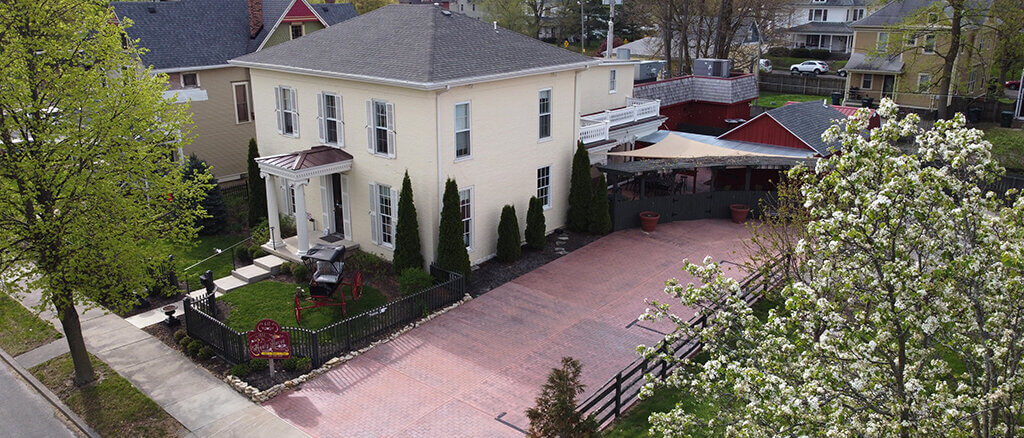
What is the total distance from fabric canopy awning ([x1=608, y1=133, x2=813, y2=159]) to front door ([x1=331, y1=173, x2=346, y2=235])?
10024 mm

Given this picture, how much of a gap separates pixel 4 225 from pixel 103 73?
3.52 meters

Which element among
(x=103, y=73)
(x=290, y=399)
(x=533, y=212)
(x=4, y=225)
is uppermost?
(x=103, y=73)

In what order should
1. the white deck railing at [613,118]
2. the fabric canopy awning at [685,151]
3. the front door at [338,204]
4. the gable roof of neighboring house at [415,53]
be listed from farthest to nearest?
1. the fabric canopy awning at [685,151]
2. the white deck railing at [613,118]
3. the front door at [338,204]
4. the gable roof of neighboring house at [415,53]

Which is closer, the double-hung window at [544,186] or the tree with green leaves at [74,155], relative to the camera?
the tree with green leaves at [74,155]

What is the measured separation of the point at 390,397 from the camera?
1584cm

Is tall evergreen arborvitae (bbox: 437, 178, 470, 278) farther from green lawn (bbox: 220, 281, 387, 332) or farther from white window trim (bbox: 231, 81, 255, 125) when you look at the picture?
white window trim (bbox: 231, 81, 255, 125)

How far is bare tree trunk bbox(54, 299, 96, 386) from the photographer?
16109 millimetres

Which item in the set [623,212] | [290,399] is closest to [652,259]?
[623,212]

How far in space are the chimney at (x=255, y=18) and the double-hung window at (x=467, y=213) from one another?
17596mm

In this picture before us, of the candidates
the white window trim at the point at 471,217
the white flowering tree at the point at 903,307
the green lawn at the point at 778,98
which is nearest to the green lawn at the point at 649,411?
the white flowering tree at the point at 903,307

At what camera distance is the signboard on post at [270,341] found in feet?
53.4

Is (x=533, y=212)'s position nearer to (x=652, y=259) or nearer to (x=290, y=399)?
(x=652, y=259)

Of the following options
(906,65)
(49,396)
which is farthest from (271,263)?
(906,65)

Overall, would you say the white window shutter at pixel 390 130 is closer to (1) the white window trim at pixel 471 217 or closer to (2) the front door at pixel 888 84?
(1) the white window trim at pixel 471 217
